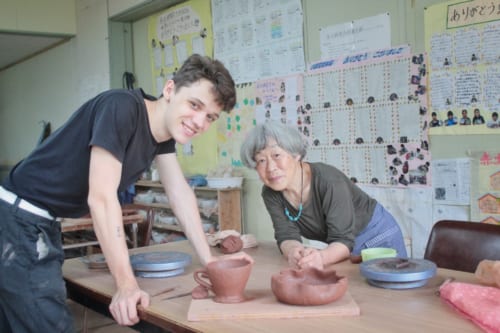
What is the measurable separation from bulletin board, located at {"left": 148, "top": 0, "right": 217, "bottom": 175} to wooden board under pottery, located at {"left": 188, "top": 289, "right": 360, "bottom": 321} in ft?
10.3

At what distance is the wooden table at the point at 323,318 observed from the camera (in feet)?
3.82

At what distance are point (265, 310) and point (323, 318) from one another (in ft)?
0.46

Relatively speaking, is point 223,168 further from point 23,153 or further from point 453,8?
point 23,153

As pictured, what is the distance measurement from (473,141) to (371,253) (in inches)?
51.9

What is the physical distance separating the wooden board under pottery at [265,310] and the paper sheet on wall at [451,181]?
1.70m

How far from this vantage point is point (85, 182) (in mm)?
1602

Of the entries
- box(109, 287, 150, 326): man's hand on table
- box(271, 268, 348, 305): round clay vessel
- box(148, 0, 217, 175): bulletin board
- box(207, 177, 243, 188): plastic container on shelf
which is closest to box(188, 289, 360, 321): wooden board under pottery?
box(271, 268, 348, 305): round clay vessel

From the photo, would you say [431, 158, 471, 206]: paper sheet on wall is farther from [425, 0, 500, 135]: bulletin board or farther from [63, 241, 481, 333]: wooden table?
[63, 241, 481, 333]: wooden table

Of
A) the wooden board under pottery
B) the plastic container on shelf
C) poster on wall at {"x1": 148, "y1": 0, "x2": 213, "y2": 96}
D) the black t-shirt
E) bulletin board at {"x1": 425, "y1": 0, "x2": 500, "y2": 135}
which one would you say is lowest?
the wooden board under pottery

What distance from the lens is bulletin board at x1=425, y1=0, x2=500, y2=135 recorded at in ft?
8.60

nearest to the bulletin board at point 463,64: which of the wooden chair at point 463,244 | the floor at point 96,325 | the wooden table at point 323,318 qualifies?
the wooden chair at point 463,244

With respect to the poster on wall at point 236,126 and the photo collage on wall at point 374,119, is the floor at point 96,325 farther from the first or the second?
the photo collage on wall at point 374,119

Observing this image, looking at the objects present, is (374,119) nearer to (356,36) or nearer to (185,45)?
(356,36)

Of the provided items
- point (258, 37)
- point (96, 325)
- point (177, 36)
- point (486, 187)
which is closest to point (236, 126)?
point (258, 37)
